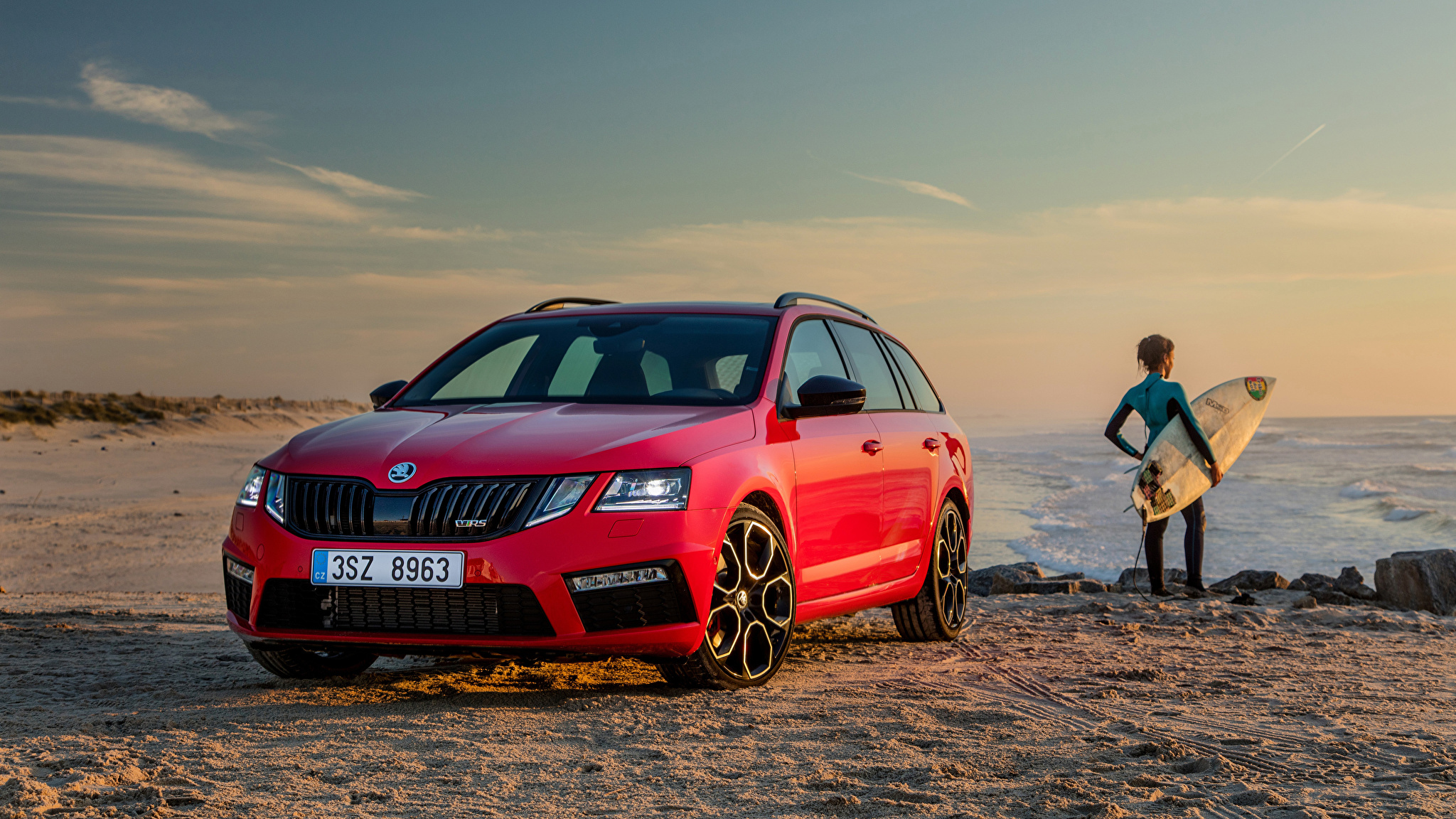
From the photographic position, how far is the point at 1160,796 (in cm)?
383

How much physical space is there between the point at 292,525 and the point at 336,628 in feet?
1.45

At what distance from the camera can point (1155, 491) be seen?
9.71 metres

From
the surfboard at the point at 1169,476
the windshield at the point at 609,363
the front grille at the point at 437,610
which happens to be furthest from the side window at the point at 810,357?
the surfboard at the point at 1169,476

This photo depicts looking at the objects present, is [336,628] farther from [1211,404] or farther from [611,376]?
[1211,404]

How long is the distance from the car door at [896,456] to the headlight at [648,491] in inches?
73.5

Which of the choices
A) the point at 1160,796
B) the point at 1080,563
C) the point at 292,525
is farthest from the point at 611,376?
the point at 1080,563

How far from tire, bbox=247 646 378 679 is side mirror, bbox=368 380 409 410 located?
47.6 inches

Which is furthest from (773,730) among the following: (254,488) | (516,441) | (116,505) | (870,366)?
(116,505)

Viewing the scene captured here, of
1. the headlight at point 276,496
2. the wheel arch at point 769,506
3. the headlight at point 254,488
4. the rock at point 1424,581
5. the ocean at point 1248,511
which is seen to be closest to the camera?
the headlight at point 276,496

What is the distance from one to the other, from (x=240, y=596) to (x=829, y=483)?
2.63m

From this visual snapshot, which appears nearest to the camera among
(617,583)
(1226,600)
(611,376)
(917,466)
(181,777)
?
(181,777)

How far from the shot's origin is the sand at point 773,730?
3.72 meters

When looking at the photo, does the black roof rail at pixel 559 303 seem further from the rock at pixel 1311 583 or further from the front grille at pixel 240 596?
the rock at pixel 1311 583

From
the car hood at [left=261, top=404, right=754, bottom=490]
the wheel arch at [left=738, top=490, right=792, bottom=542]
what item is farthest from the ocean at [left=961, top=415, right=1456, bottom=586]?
the car hood at [left=261, top=404, right=754, bottom=490]
